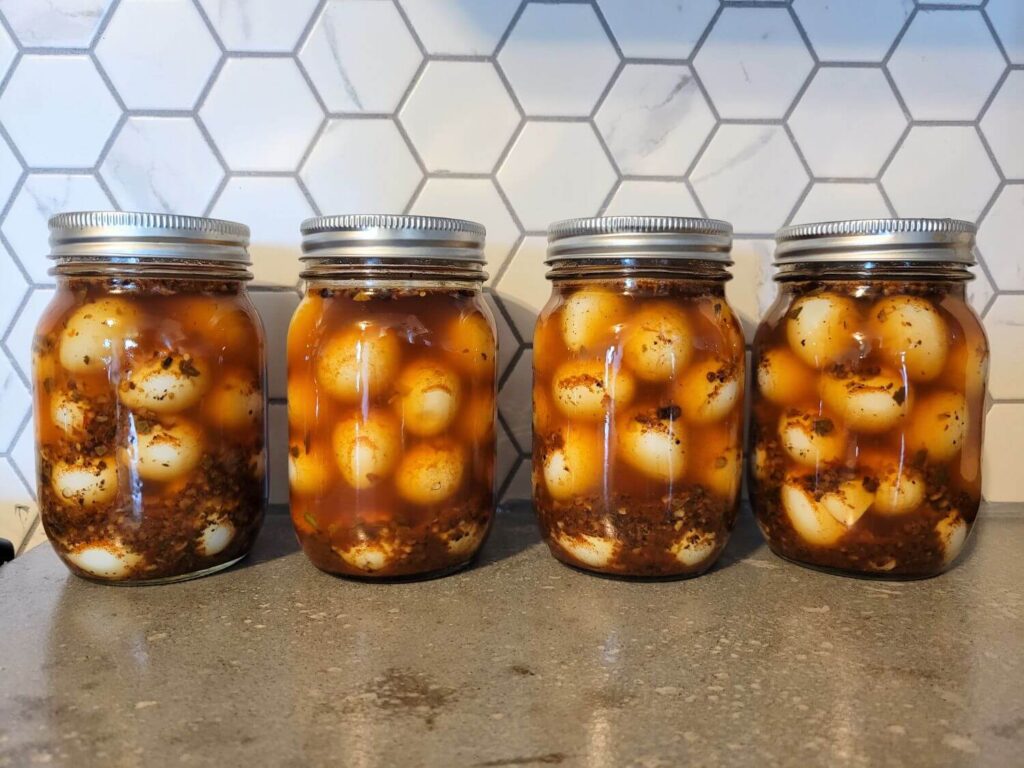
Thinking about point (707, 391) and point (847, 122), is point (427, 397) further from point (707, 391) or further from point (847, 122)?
point (847, 122)

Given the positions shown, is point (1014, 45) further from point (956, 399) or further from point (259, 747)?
point (259, 747)

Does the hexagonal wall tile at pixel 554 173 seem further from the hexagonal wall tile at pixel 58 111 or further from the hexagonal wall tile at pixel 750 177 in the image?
the hexagonal wall tile at pixel 58 111

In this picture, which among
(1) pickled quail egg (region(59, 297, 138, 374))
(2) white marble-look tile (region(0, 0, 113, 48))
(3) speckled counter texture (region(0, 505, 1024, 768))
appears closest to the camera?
(3) speckled counter texture (region(0, 505, 1024, 768))

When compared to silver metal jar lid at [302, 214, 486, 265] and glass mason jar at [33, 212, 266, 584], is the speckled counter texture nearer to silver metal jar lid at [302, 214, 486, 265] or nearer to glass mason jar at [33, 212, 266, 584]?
glass mason jar at [33, 212, 266, 584]

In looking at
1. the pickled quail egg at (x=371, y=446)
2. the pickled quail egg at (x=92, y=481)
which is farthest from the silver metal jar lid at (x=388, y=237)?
the pickled quail egg at (x=92, y=481)

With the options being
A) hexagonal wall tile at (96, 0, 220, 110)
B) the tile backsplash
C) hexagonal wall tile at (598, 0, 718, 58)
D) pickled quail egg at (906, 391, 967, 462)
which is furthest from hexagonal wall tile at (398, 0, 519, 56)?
pickled quail egg at (906, 391, 967, 462)

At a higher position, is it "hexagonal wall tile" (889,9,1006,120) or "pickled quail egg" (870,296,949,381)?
"hexagonal wall tile" (889,9,1006,120)

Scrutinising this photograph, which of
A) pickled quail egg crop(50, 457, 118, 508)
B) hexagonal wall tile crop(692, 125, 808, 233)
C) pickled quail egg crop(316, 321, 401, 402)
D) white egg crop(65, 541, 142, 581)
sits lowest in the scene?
white egg crop(65, 541, 142, 581)
